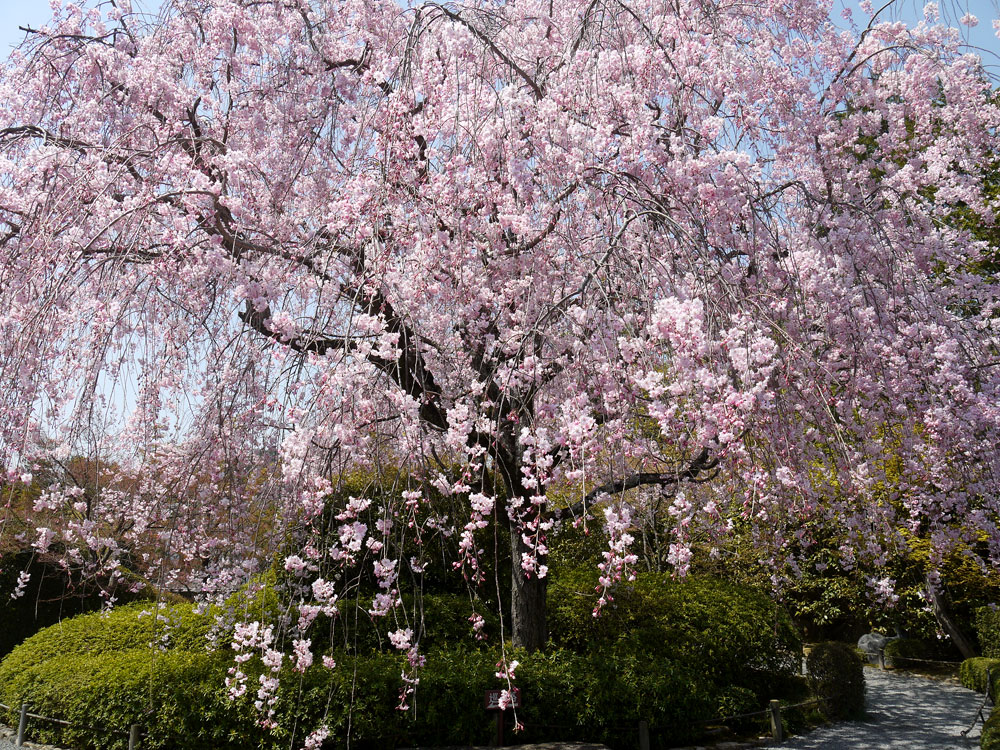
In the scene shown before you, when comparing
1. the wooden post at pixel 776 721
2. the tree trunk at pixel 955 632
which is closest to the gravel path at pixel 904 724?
the wooden post at pixel 776 721

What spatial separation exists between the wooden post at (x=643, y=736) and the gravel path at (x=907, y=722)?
161 cm

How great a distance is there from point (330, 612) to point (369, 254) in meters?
1.95

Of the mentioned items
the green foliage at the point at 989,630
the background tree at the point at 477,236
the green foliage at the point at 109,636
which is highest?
the background tree at the point at 477,236

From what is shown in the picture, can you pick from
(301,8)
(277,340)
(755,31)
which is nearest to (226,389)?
(277,340)

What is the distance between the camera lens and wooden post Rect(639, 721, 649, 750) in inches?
236

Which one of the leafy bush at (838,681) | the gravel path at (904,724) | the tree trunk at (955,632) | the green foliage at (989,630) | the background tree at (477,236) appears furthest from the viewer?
the tree trunk at (955,632)

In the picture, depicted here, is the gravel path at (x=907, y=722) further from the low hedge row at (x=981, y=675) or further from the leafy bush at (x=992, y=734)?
the leafy bush at (x=992, y=734)

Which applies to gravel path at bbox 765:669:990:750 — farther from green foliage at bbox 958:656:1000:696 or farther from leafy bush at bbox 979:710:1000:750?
leafy bush at bbox 979:710:1000:750

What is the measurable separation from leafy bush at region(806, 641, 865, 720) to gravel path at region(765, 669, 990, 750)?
0.16 metres

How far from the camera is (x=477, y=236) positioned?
4785mm

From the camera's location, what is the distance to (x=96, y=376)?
140 inches

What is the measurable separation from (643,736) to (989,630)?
7.17 m

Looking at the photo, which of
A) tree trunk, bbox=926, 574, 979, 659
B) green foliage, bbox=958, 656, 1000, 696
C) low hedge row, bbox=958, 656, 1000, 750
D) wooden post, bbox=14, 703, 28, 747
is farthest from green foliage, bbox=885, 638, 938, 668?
wooden post, bbox=14, 703, 28, 747

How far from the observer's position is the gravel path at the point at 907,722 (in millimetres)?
6898
